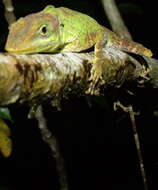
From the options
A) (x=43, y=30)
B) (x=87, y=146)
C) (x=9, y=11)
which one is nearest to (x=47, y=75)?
(x=43, y=30)

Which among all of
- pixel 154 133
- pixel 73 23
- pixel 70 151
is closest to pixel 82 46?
pixel 73 23

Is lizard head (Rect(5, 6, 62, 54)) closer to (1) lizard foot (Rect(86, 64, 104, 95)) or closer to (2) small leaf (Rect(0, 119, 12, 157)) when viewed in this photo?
(1) lizard foot (Rect(86, 64, 104, 95))

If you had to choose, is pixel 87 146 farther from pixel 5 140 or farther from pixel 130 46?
pixel 5 140

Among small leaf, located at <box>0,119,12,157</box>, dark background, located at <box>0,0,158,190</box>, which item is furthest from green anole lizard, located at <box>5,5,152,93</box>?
dark background, located at <box>0,0,158,190</box>

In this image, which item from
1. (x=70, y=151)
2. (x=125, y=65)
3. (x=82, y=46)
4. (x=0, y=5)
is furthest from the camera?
(x=70, y=151)

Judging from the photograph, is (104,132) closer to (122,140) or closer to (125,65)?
(122,140)

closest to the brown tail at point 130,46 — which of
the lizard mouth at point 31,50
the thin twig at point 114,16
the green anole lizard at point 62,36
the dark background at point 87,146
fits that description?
the green anole lizard at point 62,36

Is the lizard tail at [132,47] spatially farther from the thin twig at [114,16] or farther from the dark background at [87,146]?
the dark background at [87,146]
